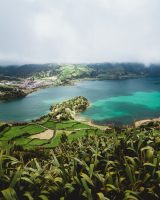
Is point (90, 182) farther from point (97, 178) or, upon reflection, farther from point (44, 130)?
point (44, 130)

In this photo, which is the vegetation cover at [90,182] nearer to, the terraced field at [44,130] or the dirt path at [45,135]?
the terraced field at [44,130]


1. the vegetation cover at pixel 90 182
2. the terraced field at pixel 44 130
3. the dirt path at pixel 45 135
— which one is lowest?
the dirt path at pixel 45 135

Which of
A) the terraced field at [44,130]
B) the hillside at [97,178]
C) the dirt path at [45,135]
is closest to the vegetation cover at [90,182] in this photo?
the hillside at [97,178]

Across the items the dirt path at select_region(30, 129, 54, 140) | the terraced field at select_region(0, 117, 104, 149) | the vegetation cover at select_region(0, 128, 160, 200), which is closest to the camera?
the vegetation cover at select_region(0, 128, 160, 200)

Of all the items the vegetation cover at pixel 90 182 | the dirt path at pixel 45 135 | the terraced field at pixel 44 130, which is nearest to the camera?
the vegetation cover at pixel 90 182

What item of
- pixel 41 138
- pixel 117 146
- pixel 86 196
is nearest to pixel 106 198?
pixel 86 196

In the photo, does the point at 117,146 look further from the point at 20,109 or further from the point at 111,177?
the point at 20,109

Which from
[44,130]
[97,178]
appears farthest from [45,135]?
[97,178]

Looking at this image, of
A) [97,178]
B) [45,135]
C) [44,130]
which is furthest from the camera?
[44,130]

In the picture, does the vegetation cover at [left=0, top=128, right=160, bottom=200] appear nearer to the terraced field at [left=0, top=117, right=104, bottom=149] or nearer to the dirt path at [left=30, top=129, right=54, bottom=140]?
the terraced field at [left=0, top=117, right=104, bottom=149]

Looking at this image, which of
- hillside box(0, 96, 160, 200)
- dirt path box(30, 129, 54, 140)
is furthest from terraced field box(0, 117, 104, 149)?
hillside box(0, 96, 160, 200)

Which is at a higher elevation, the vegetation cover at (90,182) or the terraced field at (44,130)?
the vegetation cover at (90,182)
